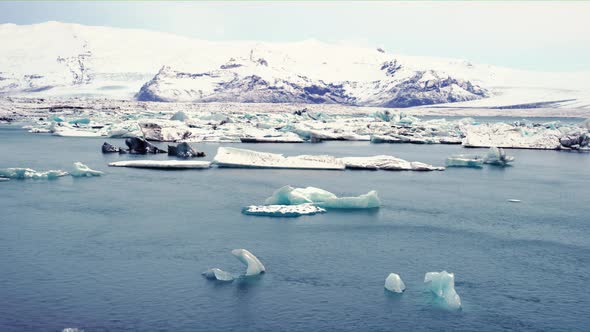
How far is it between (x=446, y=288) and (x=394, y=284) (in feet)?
2.29

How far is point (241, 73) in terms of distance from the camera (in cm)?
10944

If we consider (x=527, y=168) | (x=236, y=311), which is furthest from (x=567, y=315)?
(x=527, y=168)

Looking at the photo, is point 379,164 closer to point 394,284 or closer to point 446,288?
Answer: point 394,284

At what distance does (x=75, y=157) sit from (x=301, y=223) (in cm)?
1400

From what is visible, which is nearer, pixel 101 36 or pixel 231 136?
pixel 231 136

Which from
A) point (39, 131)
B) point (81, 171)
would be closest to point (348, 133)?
point (39, 131)

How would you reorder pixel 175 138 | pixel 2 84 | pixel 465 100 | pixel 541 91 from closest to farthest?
pixel 175 138, pixel 541 91, pixel 465 100, pixel 2 84

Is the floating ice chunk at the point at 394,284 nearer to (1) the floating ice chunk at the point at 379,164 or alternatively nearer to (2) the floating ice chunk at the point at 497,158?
(1) the floating ice chunk at the point at 379,164

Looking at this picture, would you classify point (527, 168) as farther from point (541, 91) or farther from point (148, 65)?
point (148, 65)

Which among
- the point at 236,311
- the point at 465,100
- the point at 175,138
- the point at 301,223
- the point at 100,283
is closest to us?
the point at 236,311

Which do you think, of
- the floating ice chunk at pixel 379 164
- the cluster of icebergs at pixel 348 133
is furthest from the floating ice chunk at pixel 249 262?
the cluster of icebergs at pixel 348 133

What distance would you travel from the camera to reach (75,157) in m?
23.5

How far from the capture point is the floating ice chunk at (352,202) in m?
13.7

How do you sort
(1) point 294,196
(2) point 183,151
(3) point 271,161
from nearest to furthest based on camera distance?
(1) point 294,196 < (3) point 271,161 < (2) point 183,151
